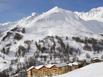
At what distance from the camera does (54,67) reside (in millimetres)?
168125

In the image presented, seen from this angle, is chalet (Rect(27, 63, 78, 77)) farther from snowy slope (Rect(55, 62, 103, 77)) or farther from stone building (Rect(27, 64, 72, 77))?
snowy slope (Rect(55, 62, 103, 77))

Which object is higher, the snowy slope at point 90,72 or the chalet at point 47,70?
the snowy slope at point 90,72

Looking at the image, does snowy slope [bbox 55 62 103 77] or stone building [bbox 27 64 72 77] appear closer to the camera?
snowy slope [bbox 55 62 103 77]

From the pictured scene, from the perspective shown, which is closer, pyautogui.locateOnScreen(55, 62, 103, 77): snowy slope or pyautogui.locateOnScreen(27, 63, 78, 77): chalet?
pyautogui.locateOnScreen(55, 62, 103, 77): snowy slope

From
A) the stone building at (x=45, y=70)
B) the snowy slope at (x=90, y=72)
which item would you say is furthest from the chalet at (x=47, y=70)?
the snowy slope at (x=90, y=72)

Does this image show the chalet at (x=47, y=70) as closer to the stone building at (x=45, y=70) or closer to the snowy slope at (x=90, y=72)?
the stone building at (x=45, y=70)

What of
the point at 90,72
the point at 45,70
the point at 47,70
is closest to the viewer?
the point at 90,72

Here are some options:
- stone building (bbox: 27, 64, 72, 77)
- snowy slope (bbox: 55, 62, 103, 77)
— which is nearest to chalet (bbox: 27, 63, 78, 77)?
stone building (bbox: 27, 64, 72, 77)

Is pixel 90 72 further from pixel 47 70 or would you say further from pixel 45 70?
pixel 45 70

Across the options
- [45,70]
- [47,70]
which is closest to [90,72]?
[47,70]

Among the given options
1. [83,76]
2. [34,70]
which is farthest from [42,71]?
[83,76]

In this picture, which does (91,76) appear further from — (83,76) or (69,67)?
(69,67)

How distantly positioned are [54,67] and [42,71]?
5.75 metres

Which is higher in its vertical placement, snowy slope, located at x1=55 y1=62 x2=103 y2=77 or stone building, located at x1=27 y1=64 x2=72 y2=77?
snowy slope, located at x1=55 y1=62 x2=103 y2=77
